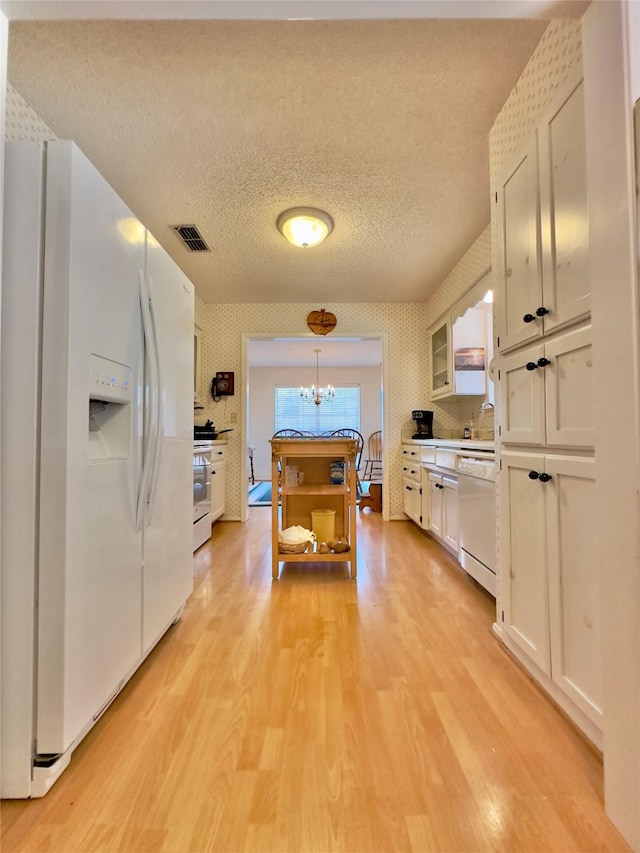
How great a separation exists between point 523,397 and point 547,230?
0.59 m

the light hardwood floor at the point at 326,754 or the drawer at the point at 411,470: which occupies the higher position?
the drawer at the point at 411,470

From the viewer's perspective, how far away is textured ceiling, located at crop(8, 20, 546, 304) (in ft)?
4.96

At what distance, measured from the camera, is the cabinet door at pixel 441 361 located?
3.71m

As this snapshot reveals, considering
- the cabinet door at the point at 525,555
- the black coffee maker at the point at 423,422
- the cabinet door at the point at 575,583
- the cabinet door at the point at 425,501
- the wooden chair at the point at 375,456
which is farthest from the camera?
the wooden chair at the point at 375,456

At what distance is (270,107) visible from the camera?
182 cm

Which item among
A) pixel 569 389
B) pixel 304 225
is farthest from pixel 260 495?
pixel 569 389

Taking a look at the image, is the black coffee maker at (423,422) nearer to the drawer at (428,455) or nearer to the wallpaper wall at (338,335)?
the wallpaper wall at (338,335)

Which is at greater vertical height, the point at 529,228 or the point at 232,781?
the point at 529,228

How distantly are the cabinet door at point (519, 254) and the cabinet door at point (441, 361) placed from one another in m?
2.00

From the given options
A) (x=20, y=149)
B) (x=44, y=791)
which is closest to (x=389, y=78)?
(x=20, y=149)

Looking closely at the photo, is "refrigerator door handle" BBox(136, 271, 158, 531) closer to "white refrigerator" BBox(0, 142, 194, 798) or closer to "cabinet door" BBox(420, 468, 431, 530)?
"white refrigerator" BBox(0, 142, 194, 798)

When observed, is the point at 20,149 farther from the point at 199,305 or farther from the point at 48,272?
the point at 199,305

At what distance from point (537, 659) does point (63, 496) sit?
1.61 metres

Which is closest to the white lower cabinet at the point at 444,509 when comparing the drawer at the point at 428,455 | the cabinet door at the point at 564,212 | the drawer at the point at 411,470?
the drawer at the point at 428,455
